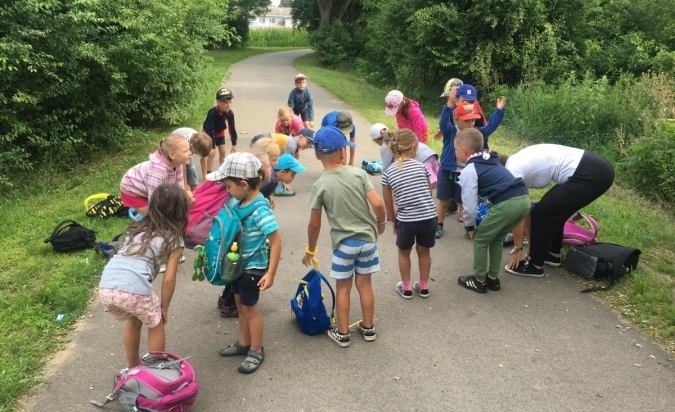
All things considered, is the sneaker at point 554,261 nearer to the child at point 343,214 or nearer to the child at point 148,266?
the child at point 343,214

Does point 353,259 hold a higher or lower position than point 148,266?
lower

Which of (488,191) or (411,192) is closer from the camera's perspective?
(411,192)

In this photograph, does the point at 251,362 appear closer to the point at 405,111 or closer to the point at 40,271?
the point at 40,271

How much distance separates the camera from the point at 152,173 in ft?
15.8

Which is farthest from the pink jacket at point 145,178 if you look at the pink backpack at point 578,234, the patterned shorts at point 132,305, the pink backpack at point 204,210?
the pink backpack at point 578,234

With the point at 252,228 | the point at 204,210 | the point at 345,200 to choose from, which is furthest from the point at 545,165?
the point at 204,210

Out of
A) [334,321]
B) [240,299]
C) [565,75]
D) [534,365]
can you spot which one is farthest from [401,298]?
[565,75]

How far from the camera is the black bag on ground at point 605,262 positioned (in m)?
5.12

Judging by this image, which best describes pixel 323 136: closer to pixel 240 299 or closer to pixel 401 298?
pixel 240 299

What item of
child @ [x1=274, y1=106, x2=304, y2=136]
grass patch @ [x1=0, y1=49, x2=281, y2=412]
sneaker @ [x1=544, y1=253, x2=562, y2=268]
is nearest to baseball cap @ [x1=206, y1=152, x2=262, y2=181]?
grass patch @ [x1=0, y1=49, x2=281, y2=412]

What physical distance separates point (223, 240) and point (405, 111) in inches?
166

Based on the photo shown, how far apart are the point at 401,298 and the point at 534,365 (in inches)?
55.2

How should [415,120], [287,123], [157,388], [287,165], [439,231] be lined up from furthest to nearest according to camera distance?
[287,123]
[415,120]
[439,231]
[287,165]
[157,388]

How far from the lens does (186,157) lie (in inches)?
193
